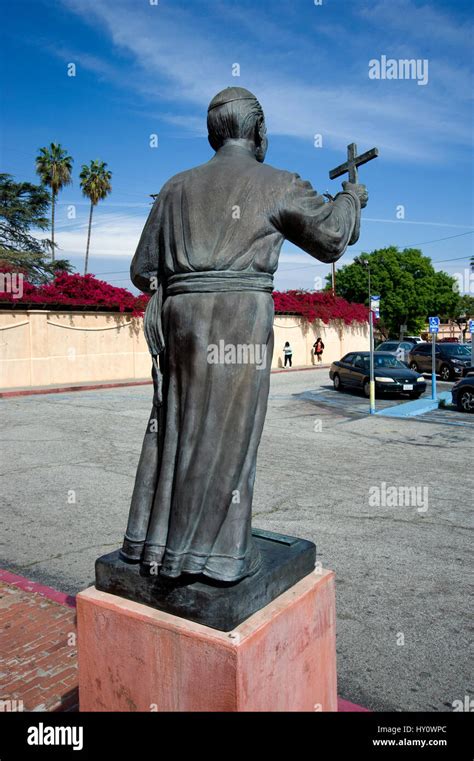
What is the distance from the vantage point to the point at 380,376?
58.0 feet

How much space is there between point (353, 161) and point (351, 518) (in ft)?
14.3

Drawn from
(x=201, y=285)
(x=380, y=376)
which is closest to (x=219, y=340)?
(x=201, y=285)

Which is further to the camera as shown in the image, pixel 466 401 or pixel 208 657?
pixel 466 401

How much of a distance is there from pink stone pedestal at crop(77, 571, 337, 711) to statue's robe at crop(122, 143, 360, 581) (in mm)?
227

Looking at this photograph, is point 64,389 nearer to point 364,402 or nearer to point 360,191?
point 364,402

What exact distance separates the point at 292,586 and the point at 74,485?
5.61 meters

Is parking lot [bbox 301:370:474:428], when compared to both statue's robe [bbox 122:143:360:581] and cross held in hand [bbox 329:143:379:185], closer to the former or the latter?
cross held in hand [bbox 329:143:379:185]

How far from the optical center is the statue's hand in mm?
2746

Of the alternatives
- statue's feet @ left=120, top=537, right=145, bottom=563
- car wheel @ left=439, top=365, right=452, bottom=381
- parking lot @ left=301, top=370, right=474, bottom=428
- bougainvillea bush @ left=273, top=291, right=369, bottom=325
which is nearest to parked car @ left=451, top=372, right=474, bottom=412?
parking lot @ left=301, top=370, right=474, bottom=428

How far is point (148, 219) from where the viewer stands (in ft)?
9.04

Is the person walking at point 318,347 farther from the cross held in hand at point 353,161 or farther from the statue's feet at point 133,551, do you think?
the statue's feet at point 133,551

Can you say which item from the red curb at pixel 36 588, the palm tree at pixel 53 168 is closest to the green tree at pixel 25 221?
the palm tree at pixel 53 168

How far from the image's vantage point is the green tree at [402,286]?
5497 centimetres
